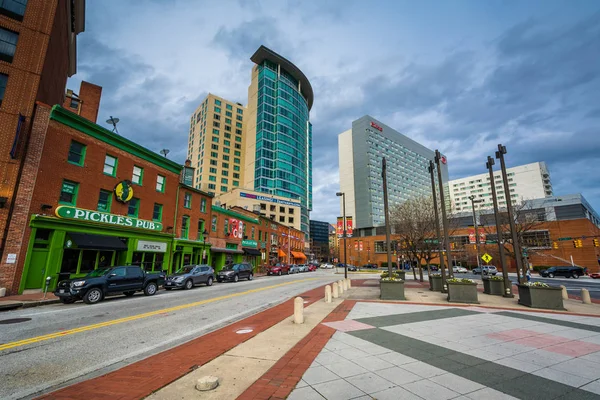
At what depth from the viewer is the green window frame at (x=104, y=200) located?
20.5m

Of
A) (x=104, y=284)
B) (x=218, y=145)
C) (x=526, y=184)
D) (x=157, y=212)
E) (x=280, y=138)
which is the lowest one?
(x=104, y=284)

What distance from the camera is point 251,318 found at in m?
10.3

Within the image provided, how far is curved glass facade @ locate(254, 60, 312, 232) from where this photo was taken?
90.8 m

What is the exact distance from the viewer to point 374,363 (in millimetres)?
5406

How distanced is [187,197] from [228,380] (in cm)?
2729

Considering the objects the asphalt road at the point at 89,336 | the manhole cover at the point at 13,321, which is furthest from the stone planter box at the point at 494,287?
the manhole cover at the point at 13,321

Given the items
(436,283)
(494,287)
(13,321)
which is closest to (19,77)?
(13,321)

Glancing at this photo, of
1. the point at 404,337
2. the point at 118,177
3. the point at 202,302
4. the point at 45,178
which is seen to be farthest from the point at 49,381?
the point at 118,177

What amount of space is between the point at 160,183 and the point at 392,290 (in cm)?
2201

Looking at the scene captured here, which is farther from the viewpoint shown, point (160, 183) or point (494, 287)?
point (160, 183)

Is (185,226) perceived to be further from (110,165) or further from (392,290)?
(392,290)

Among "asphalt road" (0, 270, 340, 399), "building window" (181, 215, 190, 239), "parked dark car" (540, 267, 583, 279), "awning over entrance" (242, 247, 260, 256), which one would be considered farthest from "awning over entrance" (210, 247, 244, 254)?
"parked dark car" (540, 267, 583, 279)

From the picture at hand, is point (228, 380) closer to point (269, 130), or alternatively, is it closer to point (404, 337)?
point (404, 337)

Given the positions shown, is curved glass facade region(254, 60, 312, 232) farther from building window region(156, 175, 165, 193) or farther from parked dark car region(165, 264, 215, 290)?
parked dark car region(165, 264, 215, 290)
